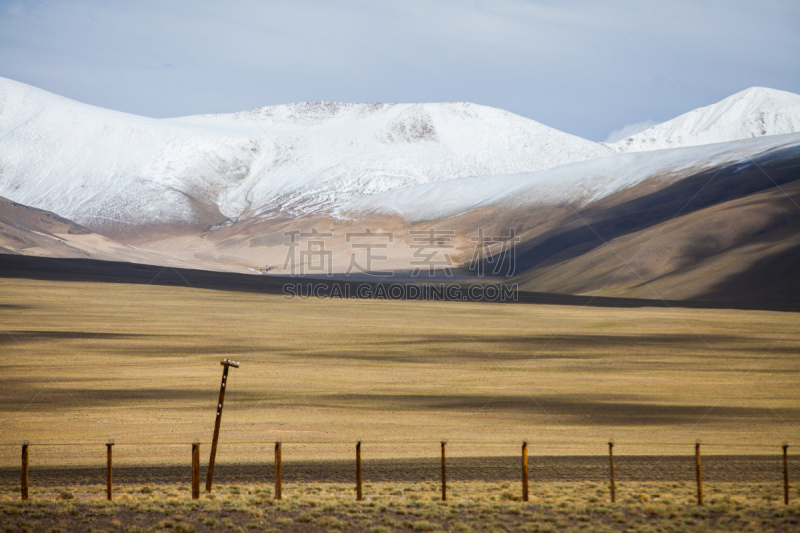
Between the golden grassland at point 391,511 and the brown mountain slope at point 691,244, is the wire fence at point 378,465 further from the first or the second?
the brown mountain slope at point 691,244

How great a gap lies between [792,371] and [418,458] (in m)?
19.7

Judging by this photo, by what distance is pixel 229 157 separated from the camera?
173625 mm

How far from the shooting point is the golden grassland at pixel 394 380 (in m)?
16.6

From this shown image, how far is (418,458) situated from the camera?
15.0 meters

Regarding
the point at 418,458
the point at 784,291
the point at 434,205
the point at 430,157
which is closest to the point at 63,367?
the point at 418,458

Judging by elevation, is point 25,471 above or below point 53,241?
below

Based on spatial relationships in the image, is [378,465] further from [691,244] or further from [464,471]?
[691,244]

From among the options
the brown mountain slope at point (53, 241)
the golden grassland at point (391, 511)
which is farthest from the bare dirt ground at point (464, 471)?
the brown mountain slope at point (53, 241)

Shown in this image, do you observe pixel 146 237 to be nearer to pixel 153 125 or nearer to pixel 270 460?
pixel 153 125

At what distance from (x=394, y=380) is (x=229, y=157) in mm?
157634

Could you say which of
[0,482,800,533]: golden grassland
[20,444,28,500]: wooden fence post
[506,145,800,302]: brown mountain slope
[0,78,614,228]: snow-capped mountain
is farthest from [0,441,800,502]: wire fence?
[0,78,614,228]: snow-capped mountain

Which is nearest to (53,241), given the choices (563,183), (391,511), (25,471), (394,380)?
(394,380)

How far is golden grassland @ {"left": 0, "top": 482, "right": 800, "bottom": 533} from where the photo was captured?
30.6 ft

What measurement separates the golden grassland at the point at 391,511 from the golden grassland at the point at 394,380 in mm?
3240
